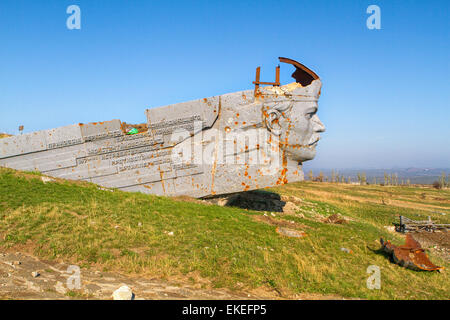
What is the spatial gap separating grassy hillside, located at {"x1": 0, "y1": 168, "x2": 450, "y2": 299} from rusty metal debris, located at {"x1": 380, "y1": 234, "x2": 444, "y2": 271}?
0.18 metres

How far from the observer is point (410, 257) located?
22.2ft

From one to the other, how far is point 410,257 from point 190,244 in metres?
4.92

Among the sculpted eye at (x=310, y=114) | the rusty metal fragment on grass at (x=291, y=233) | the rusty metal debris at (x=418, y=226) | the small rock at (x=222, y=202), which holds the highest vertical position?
the sculpted eye at (x=310, y=114)

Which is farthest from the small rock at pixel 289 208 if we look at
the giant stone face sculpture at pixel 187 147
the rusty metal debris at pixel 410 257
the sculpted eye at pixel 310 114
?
the rusty metal debris at pixel 410 257

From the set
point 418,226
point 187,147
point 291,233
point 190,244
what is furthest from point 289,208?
point 190,244

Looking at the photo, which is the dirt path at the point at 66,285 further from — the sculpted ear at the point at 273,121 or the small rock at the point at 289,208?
the small rock at the point at 289,208

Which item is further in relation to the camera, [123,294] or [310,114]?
[310,114]

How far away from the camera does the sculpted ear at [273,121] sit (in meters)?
9.77

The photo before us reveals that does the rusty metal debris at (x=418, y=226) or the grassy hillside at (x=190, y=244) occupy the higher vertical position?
the grassy hillside at (x=190, y=244)

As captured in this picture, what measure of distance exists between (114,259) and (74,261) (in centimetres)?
68

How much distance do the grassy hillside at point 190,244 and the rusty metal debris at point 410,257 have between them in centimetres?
18

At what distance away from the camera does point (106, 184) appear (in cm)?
993

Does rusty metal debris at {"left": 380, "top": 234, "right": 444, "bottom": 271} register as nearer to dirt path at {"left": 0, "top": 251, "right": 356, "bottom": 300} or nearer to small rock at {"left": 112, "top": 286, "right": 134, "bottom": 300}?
dirt path at {"left": 0, "top": 251, "right": 356, "bottom": 300}

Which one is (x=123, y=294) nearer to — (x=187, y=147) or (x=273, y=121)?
(x=187, y=147)
